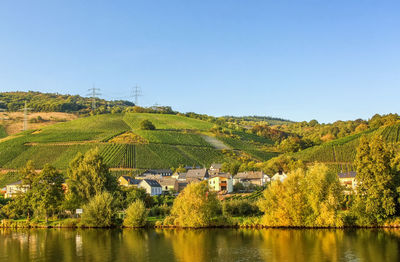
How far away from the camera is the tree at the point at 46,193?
6266 cm

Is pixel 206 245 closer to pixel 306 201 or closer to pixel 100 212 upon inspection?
pixel 306 201

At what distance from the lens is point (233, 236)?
48.2 meters

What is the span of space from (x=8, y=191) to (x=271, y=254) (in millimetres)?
68315

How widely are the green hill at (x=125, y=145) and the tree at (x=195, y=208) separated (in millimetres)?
54304

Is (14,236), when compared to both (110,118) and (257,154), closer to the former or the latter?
(257,154)

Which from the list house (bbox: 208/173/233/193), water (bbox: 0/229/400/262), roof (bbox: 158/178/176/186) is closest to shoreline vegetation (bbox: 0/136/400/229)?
water (bbox: 0/229/400/262)

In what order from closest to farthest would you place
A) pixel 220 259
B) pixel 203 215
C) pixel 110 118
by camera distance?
pixel 220 259
pixel 203 215
pixel 110 118

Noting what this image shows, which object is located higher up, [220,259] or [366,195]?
[366,195]

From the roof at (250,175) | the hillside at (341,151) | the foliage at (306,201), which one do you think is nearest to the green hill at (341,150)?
the hillside at (341,151)

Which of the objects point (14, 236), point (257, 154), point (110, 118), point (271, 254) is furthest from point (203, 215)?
point (110, 118)

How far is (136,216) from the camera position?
58219mm

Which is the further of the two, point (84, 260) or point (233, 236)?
point (233, 236)

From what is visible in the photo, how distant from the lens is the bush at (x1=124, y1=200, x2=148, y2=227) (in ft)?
192

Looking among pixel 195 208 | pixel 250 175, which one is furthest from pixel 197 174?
pixel 195 208
